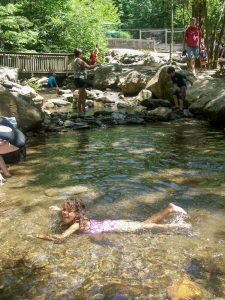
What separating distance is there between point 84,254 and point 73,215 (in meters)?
0.74

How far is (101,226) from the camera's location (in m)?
4.85

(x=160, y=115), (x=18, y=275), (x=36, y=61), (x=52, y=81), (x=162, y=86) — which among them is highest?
(x=36, y=61)

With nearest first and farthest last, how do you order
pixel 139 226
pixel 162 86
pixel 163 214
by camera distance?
1. pixel 139 226
2. pixel 163 214
3. pixel 162 86

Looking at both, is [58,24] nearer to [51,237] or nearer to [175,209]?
[175,209]

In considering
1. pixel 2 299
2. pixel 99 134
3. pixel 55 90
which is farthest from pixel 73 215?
pixel 55 90

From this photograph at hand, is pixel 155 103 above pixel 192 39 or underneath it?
underneath

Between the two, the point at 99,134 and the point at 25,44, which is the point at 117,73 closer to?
the point at 25,44

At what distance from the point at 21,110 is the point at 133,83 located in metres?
8.86

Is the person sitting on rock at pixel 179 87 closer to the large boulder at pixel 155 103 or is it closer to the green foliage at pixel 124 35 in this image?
the large boulder at pixel 155 103

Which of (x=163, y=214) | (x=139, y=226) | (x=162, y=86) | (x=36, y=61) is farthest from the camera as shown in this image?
(x=36, y=61)

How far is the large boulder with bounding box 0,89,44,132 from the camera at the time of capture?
9.55 metres

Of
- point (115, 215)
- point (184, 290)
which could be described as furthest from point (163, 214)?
point (184, 290)

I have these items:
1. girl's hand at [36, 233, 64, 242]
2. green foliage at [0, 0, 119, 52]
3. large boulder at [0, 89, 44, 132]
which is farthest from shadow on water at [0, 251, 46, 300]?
green foliage at [0, 0, 119, 52]

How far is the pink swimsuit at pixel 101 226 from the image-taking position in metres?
4.78
